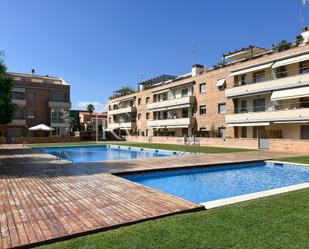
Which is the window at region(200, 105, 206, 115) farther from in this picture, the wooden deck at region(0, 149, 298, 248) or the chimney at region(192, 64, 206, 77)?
the wooden deck at region(0, 149, 298, 248)

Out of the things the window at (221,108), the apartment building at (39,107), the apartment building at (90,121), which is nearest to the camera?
the window at (221,108)

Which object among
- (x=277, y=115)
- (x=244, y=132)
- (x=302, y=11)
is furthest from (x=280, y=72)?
(x=302, y=11)

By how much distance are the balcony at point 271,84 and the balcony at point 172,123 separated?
8.69 m

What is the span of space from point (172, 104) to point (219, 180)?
33756mm

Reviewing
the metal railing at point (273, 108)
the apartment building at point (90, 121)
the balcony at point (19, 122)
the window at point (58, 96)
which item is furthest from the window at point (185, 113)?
the balcony at point (19, 122)

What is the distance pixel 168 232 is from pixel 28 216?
9.99 ft

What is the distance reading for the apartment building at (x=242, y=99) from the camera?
2883 centimetres

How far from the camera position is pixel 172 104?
47031 millimetres

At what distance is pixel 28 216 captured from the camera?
6.20m

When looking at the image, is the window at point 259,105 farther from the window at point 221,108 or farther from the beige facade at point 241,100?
the window at point 221,108

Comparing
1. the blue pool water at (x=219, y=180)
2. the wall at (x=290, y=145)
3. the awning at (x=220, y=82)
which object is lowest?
the blue pool water at (x=219, y=180)

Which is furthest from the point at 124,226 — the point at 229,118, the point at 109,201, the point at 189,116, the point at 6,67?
the point at 189,116

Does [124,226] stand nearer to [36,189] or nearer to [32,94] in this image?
[36,189]

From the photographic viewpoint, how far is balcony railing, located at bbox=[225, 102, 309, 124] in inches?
1073
